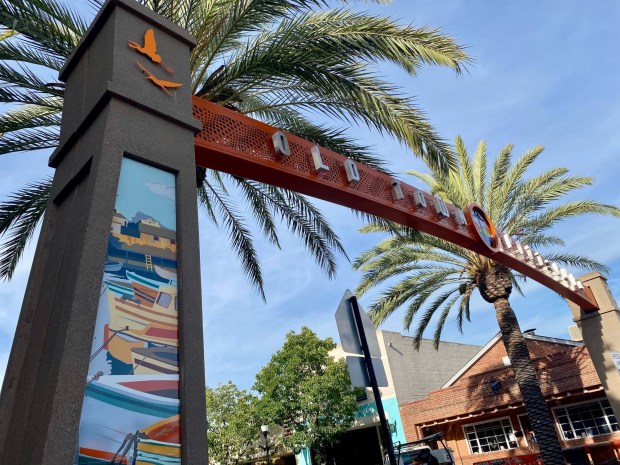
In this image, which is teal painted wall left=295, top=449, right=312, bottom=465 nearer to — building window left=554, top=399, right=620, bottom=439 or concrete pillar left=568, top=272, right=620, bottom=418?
building window left=554, top=399, right=620, bottom=439

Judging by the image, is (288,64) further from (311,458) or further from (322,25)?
(311,458)

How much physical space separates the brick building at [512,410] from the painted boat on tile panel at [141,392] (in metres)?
17.4

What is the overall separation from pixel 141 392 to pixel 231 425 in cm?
2245

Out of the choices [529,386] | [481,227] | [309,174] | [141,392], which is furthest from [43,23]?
[529,386]

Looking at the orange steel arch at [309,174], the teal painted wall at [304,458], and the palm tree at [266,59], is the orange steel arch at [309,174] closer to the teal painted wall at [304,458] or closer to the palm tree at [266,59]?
the palm tree at [266,59]

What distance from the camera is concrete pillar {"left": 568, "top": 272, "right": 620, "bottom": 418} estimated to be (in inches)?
529

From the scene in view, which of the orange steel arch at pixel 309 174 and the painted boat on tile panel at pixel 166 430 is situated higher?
the orange steel arch at pixel 309 174

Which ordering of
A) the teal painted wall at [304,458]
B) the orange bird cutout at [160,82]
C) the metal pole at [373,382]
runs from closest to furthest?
1. the metal pole at [373,382]
2. the orange bird cutout at [160,82]
3. the teal painted wall at [304,458]

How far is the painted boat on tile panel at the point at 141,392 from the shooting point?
2887 millimetres

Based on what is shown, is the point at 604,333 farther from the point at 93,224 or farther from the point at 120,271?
the point at 93,224

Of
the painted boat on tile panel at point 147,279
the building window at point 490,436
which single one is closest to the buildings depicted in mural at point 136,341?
the painted boat on tile panel at point 147,279

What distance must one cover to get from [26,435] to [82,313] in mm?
854

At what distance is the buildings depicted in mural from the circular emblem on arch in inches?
307

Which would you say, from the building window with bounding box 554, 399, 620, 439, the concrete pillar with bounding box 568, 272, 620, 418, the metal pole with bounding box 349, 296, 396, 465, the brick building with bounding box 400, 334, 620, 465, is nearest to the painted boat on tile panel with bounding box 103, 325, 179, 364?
the metal pole with bounding box 349, 296, 396, 465
